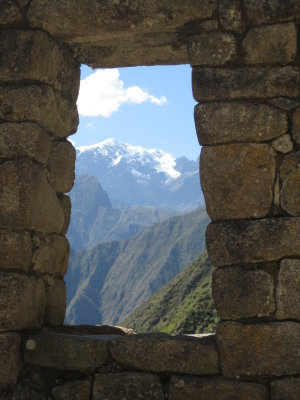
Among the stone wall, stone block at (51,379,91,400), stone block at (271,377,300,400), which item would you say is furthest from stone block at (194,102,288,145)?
stone block at (51,379,91,400)

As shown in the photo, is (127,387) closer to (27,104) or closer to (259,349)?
(259,349)

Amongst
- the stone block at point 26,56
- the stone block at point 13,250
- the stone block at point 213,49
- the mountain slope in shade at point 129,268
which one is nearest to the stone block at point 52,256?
the stone block at point 13,250

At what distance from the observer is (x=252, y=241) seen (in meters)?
3.53

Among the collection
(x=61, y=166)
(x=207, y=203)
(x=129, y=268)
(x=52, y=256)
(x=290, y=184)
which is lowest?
(x=129, y=268)

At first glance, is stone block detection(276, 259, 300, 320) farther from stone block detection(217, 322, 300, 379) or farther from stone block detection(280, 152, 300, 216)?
stone block detection(280, 152, 300, 216)

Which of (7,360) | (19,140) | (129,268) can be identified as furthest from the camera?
(129,268)

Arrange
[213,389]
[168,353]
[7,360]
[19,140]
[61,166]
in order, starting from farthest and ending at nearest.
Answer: [61,166]
[19,140]
[7,360]
[168,353]
[213,389]

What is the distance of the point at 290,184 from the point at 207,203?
560mm

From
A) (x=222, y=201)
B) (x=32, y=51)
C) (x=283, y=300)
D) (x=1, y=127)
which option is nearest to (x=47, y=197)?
(x=1, y=127)

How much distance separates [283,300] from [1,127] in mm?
2306

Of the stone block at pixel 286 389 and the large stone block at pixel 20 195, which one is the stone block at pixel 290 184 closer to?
the stone block at pixel 286 389

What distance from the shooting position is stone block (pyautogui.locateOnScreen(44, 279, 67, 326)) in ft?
13.8

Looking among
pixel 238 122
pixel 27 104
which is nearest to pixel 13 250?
pixel 27 104

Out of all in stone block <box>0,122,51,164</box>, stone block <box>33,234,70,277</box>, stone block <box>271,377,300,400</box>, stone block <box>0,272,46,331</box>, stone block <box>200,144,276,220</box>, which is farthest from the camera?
stone block <box>33,234,70,277</box>
